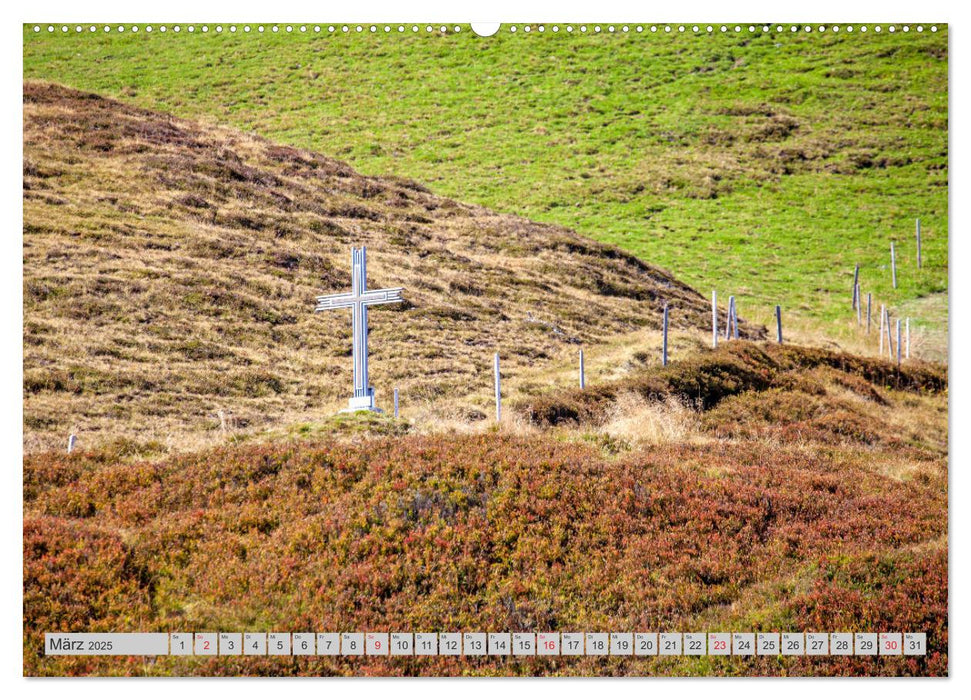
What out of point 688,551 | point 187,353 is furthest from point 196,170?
point 688,551

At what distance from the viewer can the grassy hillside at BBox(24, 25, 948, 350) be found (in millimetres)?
35188

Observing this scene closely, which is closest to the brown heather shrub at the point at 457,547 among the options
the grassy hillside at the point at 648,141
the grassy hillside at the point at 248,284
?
the grassy hillside at the point at 248,284

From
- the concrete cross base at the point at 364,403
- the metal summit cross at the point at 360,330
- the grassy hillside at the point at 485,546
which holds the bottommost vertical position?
the grassy hillside at the point at 485,546

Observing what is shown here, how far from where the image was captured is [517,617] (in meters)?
11.2

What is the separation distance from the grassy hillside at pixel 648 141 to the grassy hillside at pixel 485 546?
1439 centimetres

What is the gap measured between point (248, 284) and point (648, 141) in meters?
28.3

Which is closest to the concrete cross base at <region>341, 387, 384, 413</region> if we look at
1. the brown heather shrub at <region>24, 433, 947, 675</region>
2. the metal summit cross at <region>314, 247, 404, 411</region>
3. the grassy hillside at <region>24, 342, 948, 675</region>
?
the metal summit cross at <region>314, 247, 404, 411</region>

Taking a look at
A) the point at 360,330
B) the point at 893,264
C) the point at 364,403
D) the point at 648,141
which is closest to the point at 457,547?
the point at 364,403

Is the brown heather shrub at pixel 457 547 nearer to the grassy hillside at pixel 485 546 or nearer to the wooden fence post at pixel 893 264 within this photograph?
the grassy hillside at pixel 485 546

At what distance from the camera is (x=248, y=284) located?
3198 centimetres

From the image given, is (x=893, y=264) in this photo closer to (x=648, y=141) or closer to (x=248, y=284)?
(x=648, y=141)

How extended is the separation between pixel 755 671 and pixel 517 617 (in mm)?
2567

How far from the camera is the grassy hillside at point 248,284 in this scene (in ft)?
76.9

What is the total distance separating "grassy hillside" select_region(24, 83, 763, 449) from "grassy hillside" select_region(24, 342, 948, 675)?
3954mm
